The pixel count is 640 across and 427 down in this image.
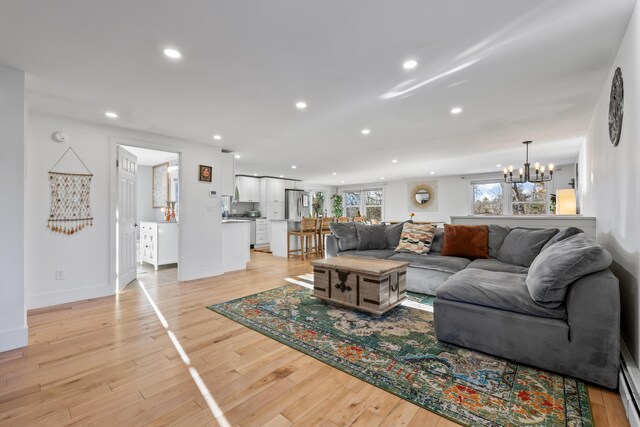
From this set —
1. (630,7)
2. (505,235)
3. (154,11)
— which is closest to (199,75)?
(154,11)

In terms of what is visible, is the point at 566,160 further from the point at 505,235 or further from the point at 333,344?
the point at 333,344

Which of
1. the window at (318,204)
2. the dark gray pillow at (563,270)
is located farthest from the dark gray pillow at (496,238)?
the window at (318,204)

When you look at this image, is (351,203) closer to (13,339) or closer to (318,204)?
(318,204)

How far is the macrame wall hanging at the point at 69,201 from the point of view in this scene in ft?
10.9

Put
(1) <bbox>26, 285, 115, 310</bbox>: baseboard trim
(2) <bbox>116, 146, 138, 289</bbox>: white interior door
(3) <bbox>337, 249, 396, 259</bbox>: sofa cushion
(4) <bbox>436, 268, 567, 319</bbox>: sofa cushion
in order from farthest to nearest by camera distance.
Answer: (3) <bbox>337, 249, 396, 259</bbox>: sofa cushion → (2) <bbox>116, 146, 138, 289</bbox>: white interior door → (1) <bbox>26, 285, 115, 310</bbox>: baseboard trim → (4) <bbox>436, 268, 567, 319</bbox>: sofa cushion

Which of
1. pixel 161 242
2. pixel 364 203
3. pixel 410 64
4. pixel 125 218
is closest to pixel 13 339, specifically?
pixel 125 218

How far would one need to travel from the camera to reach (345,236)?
14.5 feet

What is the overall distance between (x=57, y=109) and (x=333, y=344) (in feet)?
12.7

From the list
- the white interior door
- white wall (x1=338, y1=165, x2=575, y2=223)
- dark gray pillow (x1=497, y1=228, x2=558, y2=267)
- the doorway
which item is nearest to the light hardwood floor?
the white interior door

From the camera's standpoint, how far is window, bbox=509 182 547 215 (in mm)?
7656

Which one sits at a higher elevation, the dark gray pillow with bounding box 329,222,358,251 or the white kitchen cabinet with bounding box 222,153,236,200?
the white kitchen cabinet with bounding box 222,153,236,200

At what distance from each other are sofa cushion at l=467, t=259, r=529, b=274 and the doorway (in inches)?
163

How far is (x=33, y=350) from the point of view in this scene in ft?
7.34

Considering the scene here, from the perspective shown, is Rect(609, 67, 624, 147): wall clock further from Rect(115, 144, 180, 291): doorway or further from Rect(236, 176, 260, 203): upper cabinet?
Rect(236, 176, 260, 203): upper cabinet
